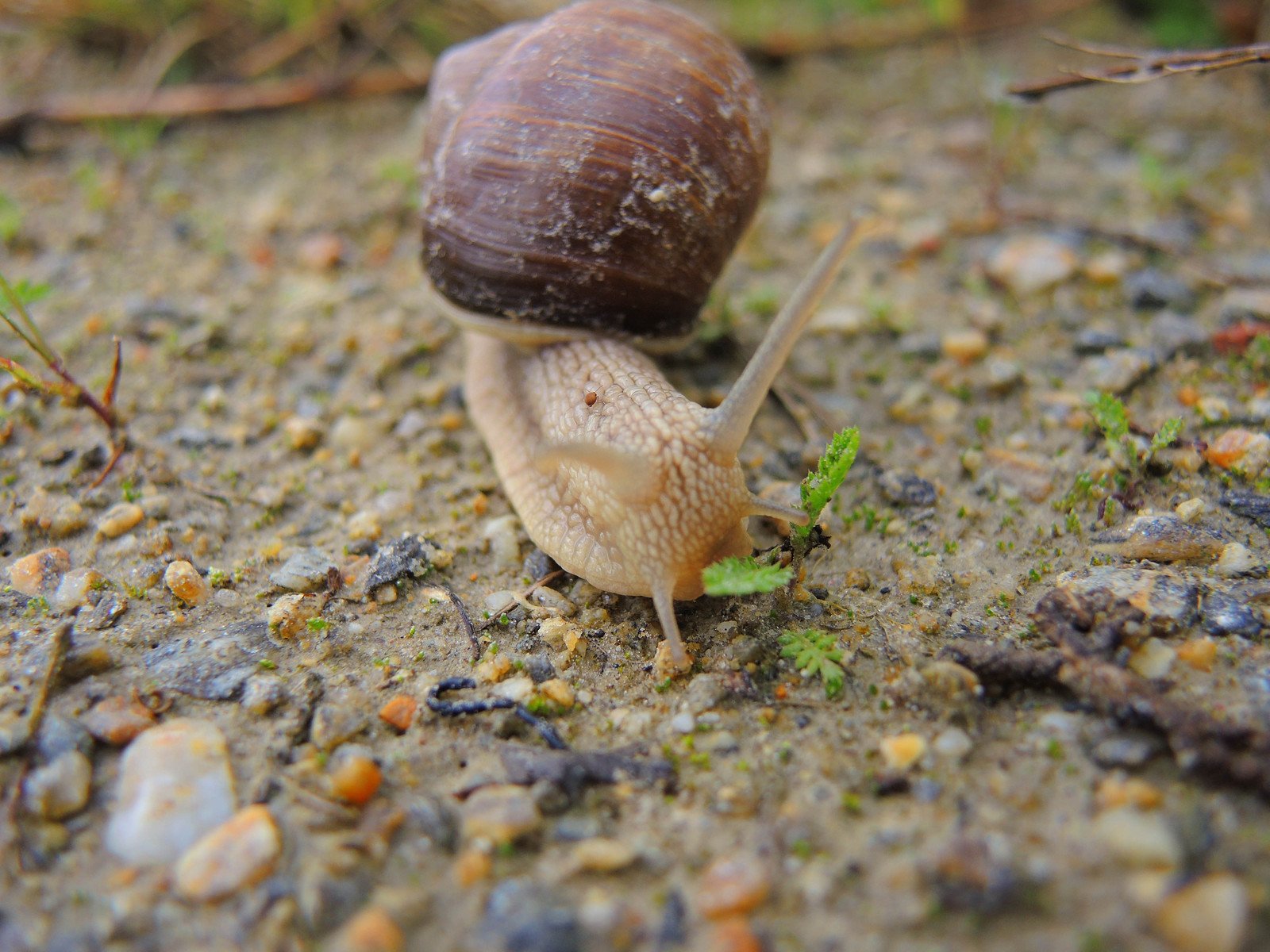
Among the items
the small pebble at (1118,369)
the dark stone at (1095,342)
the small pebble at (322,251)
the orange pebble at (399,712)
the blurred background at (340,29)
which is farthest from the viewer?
the blurred background at (340,29)

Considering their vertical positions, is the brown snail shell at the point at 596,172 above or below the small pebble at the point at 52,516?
above

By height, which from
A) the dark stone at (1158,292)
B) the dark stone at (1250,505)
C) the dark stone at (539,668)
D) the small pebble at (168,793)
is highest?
the dark stone at (1158,292)

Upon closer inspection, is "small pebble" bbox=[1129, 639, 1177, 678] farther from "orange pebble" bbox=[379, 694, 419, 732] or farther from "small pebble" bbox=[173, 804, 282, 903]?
"small pebble" bbox=[173, 804, 282, 903]

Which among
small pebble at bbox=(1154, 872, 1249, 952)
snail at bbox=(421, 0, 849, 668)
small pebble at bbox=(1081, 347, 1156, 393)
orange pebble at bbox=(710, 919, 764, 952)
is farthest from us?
small pebble at bbox=(1081, 347, 1156, 393)

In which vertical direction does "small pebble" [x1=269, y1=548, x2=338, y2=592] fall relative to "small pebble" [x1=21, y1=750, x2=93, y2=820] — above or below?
below

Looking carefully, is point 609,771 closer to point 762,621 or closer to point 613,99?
point 762,621

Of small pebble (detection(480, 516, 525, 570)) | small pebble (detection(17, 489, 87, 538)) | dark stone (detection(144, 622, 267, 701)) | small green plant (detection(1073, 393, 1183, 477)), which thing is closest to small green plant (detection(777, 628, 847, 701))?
small pebble (detection(480, 516, 525, 570))

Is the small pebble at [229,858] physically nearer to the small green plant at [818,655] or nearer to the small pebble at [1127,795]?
the small green plant at [818,655]

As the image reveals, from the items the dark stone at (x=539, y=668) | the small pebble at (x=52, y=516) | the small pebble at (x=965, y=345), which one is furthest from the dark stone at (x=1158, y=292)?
the small pebble at (x=52, y=516)
